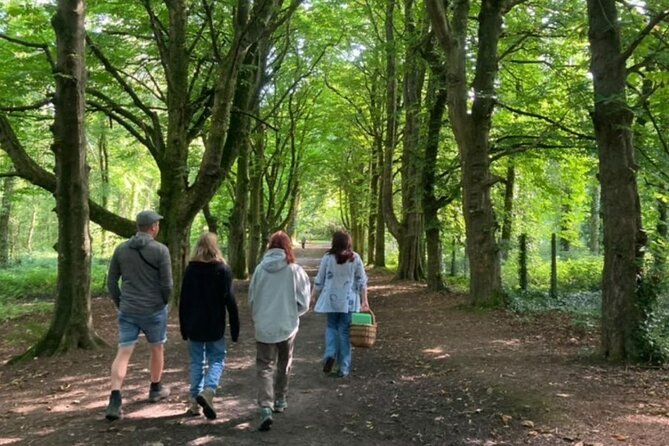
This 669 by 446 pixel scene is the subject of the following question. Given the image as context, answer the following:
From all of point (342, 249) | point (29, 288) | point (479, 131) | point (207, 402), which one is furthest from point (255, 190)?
point (207, 402)

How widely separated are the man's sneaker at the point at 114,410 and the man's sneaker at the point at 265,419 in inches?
54.4

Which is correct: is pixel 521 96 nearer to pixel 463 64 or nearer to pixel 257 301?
pixel 463 64

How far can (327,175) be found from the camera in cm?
3900

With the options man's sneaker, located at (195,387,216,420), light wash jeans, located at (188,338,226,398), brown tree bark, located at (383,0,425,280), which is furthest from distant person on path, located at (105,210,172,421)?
brown tree bark, located at (383,0,425,280)

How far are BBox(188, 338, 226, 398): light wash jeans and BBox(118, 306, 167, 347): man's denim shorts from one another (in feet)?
1.29

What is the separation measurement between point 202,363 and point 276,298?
98 centimetres

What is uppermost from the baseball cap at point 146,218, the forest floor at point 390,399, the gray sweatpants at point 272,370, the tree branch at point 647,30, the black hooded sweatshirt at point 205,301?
the tree branch at point 647,30

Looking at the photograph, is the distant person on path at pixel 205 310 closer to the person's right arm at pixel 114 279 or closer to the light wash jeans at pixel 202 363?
the light wash jeans at pixel 202 363

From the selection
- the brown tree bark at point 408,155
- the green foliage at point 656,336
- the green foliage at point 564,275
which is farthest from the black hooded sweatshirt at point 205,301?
the green foliage at point 564,275

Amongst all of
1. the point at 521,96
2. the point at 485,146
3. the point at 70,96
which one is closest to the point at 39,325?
the point at 70,96

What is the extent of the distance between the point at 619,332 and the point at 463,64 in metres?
7.26

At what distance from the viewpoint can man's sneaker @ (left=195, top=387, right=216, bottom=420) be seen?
5199 mm

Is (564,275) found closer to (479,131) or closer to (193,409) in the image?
(479,131)

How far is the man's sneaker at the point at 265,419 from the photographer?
5.05 meters
